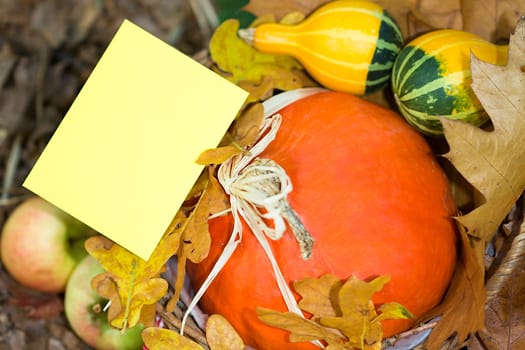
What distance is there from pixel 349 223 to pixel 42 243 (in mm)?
719

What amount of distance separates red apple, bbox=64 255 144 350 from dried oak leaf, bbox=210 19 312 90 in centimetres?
48

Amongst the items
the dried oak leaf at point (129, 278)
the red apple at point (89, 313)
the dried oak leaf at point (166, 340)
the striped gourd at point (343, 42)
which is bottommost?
the red apple at point (89, 313)

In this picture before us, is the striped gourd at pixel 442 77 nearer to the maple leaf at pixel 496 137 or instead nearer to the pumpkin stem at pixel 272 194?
the maple leaf at pixel 496 137

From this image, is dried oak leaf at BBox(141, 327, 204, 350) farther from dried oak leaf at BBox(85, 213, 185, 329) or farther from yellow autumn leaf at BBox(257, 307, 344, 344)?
yellow autumn leaf at BBox(257, 307, 344, 344)

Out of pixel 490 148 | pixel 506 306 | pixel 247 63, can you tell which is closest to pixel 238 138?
pixel 247 63

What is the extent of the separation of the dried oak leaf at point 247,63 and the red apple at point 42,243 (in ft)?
1.58

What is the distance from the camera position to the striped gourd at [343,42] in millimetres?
1064

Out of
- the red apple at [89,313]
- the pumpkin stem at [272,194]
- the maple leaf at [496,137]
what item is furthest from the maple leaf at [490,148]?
the red apple at [89,313]

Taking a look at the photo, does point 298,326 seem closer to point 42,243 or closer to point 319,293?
point 319,293

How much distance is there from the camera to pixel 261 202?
2.80 ft

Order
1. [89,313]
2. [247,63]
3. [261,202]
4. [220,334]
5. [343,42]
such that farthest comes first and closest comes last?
[89,313] < [247,63] < [343,42] < [220,334] < [261,202]

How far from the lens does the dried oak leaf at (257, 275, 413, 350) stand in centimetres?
84

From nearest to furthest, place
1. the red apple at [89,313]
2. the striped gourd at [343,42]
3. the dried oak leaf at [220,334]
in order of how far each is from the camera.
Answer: the dried oak leaf at [220,334] < the striped gourd at [343,42] < the red apple at [89,313]

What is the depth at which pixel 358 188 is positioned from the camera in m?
0.93
